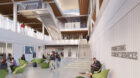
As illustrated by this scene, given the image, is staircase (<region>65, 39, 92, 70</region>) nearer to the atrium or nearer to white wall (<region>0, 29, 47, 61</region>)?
the atrium

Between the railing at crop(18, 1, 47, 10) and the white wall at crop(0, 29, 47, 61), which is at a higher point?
the railing at crop(18, 1, 47, 10)

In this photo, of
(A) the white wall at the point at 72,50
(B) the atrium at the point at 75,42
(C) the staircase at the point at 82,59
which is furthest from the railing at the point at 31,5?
(A) the white wall at the point at 72,50

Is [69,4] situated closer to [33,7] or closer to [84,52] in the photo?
[33,7]

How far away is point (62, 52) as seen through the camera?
1028 inches

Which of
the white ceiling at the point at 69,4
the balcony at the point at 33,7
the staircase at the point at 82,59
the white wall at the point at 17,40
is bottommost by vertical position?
the staircase at the point at 82,59

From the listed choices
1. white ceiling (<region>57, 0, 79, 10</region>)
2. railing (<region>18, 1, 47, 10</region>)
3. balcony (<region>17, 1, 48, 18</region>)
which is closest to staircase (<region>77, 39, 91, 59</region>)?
balcony (<region>17, 1, 48, 18</region>)

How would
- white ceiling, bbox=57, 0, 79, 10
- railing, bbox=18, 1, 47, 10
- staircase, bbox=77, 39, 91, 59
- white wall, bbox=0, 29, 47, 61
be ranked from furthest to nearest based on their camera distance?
1. white ceiling, bbox=57, 0, 79, 10
2. railing, bbox=18, 1, 47, 10
3. staircase, bbox=77, 39, 91, 59
4. white wall, bbox=0, 29, 47, 61

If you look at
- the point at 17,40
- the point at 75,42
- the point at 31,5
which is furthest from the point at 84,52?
the point at 31,5

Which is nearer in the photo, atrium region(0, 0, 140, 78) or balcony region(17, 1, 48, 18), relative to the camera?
atrium region(0, 0, 140, 78)

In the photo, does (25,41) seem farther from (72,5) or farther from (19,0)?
(72,5)

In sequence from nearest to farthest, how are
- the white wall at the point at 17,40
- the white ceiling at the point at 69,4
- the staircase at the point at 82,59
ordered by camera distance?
the white wall at the point at 17,40, the staircase at the point at 82,59, the white ceiling at the point at 69,4

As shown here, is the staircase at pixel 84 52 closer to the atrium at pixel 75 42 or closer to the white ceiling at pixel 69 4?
the atrium at pixel 75 42

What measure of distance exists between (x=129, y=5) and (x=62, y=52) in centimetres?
2378

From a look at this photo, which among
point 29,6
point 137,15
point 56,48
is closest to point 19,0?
point 29,6
